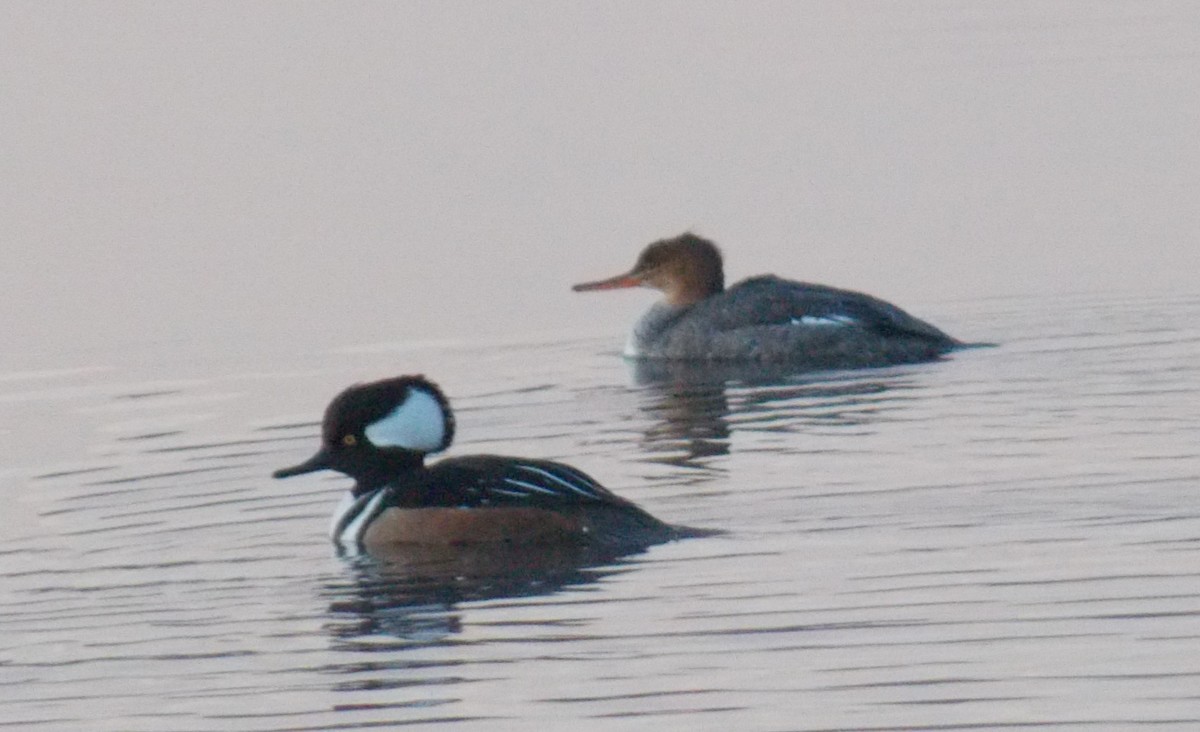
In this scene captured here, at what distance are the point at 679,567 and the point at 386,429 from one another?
6.10ft

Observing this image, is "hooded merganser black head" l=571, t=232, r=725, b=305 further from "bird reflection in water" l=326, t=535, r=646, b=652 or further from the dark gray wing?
"bird reflection in water" l=326, t=535, r=646, b=652

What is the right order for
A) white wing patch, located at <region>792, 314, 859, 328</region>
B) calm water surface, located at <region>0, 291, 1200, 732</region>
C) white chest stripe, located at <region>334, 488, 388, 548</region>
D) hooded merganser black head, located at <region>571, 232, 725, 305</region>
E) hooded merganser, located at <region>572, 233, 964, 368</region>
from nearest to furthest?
calm water surface, located at <region>0, 291, 1200, 732</region>
white chest stripe, located at <region>334, 488, 388, 548</region>
hooded merganser, located at <region>572, 233, 964, 368</region>
white wing patch, located at <region>792, 314, 859, 328</region>
hooded merganser black head, located at <region>571, 232, 725, 305</region>

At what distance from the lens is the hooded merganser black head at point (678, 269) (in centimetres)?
1895

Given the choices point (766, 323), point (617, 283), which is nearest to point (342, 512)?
point (766, 323)

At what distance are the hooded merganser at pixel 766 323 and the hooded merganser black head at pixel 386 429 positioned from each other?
216 inches

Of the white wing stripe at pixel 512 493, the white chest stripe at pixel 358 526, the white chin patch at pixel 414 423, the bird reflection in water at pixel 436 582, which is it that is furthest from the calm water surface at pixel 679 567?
the white chin patch at pixel 414 423

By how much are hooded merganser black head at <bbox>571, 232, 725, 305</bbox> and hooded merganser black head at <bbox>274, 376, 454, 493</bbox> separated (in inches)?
279

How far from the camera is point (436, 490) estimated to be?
1164cm

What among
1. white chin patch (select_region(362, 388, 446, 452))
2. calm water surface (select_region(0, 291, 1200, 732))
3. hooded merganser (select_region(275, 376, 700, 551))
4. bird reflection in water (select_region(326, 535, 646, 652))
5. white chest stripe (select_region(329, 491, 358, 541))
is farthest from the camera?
white chin patch (select_region(362, 388, 446, 452))

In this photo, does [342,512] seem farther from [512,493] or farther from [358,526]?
[512,493]

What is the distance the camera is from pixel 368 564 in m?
11.3

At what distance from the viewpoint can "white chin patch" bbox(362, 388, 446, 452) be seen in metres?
11.9

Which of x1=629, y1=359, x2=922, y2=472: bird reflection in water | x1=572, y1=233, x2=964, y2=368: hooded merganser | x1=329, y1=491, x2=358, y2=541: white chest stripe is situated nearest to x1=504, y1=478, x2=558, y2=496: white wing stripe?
x1=329, y1=491, x2=358, y2=541: white chest stripe

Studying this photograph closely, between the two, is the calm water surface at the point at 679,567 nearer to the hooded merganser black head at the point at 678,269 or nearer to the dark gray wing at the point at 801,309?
the dark gray wing at the point at 801,309
